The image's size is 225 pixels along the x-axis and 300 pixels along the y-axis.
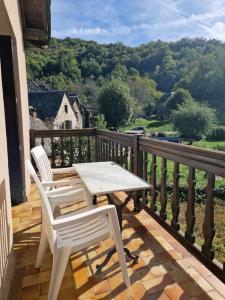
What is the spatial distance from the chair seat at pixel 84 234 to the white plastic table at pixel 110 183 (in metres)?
0.23

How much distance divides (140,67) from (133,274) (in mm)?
57262

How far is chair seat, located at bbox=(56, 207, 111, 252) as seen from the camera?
169 centimetres

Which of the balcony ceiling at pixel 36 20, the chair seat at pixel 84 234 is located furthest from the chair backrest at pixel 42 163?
the balcony ceiling at pixel 36 20

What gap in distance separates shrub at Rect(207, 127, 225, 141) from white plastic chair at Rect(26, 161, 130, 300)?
1236 inches

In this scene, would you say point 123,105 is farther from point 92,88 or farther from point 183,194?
point 183,194

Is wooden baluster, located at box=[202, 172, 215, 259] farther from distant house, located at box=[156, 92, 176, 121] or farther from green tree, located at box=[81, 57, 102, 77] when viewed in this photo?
distant house, located at box=[156, 92, 176, 121]

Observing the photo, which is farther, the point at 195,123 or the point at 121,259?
the point at 195,123

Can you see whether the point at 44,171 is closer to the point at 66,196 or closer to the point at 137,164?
the point at 66,196

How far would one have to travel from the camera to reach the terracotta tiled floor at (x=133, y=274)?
5.86 feet

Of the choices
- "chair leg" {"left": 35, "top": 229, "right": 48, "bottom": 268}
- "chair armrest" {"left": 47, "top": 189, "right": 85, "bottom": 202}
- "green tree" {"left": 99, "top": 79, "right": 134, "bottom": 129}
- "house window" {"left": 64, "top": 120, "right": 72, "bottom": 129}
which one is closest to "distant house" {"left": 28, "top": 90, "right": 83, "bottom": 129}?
"house window" {"left": 64, "top": 120, "right": 72, "bottom": 129}

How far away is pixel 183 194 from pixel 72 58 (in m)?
32.6

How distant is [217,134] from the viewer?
31.1 meters

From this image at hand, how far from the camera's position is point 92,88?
141 ft

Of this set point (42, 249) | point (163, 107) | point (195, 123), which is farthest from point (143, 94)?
point (42, 249)
